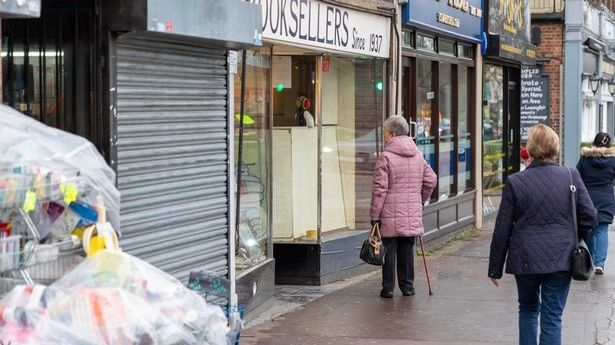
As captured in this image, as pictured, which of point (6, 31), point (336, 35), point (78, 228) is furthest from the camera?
point (336, 35)

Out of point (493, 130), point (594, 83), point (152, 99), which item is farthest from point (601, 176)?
point (594, 83)

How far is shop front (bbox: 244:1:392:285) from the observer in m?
10.6

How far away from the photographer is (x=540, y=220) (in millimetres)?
6613


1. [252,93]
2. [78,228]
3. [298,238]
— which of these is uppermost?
[252,93]

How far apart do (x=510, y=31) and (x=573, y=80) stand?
10.5 meters

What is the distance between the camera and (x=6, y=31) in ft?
19.3

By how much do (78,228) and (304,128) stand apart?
6.34m

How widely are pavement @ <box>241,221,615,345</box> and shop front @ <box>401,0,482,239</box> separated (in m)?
2.75

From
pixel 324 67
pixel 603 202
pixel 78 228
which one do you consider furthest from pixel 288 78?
pixel 78 228

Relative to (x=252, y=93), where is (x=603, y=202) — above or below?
below

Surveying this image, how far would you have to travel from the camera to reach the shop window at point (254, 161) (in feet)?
29.7

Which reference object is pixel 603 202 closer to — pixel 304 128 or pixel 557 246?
pixel 304 128

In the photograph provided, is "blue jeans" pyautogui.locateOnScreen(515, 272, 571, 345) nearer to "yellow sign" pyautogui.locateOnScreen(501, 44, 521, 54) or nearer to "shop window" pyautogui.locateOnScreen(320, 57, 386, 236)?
"shop window" pyautogui.locateOnScreen(320, 57, 386, 236)

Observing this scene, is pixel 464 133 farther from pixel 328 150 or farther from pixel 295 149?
pixel 295 149
